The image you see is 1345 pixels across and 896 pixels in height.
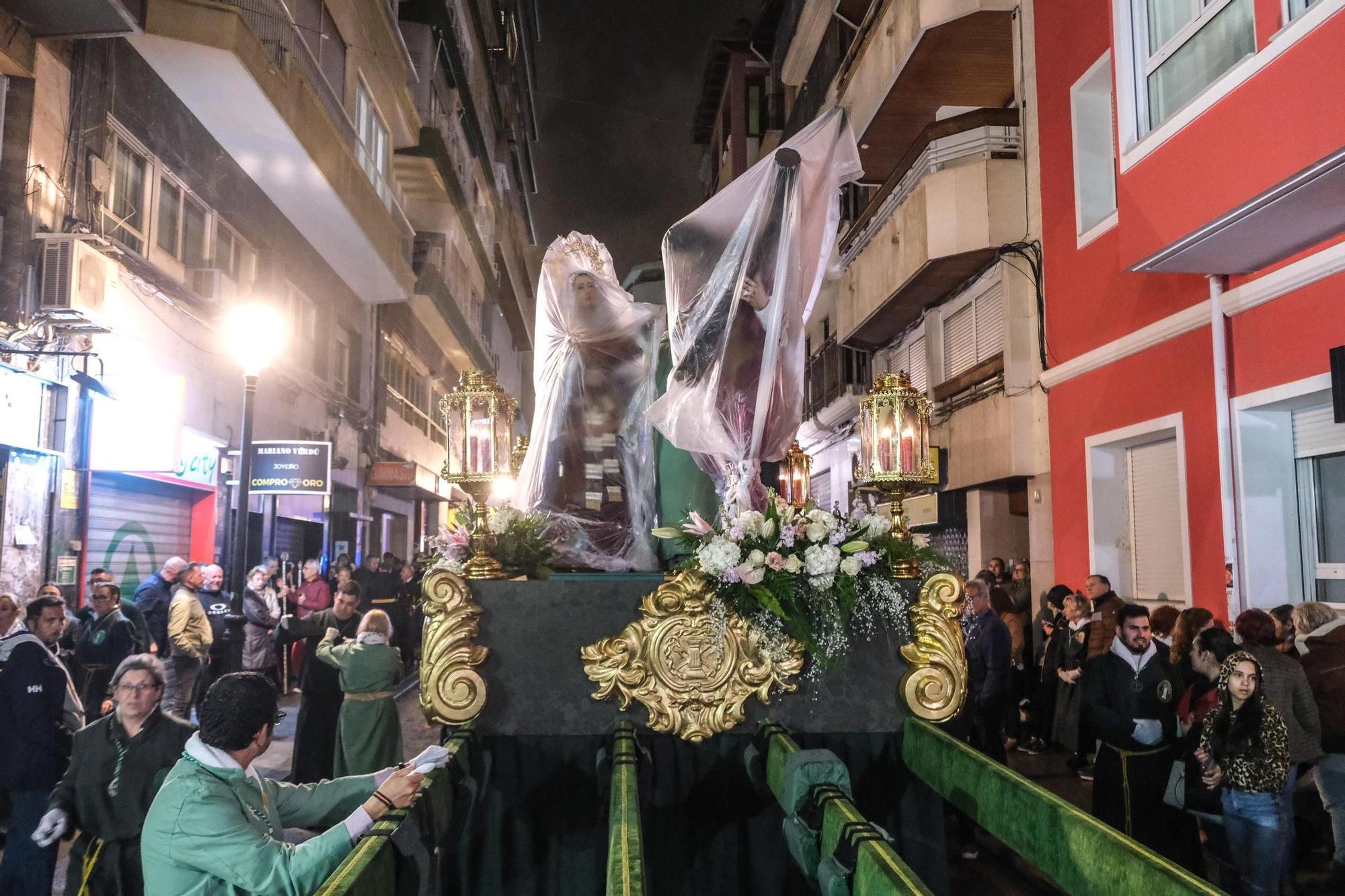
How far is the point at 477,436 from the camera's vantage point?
17.1 ft

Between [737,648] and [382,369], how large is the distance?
19742 millimetres

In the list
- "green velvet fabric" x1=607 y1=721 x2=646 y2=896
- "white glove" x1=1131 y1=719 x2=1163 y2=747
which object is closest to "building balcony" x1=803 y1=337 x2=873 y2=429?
"white glove" x1=1131 y1=719 x2=1163 y2=747

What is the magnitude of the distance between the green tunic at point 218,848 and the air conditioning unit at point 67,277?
23.3 feet

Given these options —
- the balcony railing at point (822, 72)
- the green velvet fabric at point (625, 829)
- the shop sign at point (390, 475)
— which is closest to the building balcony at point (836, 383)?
the balcony railing at point (822, 72)

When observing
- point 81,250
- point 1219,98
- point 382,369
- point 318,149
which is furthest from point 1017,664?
point 382,369

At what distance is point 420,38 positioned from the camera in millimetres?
22828

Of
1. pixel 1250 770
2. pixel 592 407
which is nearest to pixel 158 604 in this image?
pixel 592 407

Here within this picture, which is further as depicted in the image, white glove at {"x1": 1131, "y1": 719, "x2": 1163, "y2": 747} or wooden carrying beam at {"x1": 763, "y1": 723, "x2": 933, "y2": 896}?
white glove at {"x1": 1131, "y1": 719, "x2": 1163, "y2": 747}

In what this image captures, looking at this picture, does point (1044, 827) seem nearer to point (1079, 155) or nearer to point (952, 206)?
point (1079, 155)

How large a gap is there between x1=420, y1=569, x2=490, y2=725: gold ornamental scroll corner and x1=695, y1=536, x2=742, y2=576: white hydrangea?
100cm

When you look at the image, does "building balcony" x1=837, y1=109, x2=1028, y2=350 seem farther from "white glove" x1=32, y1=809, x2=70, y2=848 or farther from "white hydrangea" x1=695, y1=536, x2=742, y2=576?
"white glove" x1=32, y1=809, x2=70, y2=848

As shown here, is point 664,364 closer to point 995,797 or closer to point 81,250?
point 995,797

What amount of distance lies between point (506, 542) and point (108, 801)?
6.84ft

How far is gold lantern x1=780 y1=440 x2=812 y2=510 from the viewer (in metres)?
6.41
